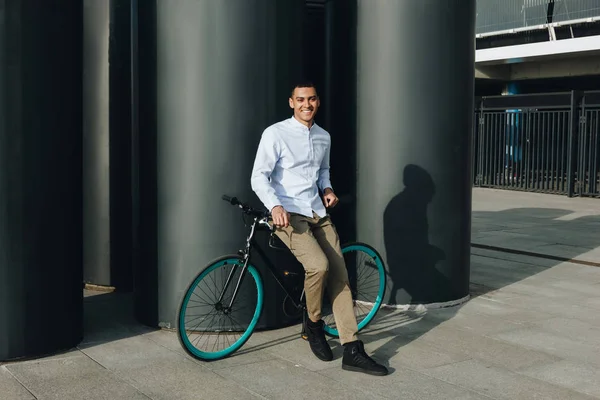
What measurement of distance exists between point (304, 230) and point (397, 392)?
1182 millimetres

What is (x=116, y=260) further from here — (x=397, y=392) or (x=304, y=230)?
(x=397, y=392)

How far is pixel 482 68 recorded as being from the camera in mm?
21766

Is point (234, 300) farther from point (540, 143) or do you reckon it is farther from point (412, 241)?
point (540, 143)

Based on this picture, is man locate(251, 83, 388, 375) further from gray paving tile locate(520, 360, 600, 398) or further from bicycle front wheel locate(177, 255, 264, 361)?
gray paving tile locate(520, 360, 600, 398)

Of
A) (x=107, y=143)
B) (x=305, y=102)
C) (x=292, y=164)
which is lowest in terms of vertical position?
(x=292, y=164)

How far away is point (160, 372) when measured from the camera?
4.77 meters

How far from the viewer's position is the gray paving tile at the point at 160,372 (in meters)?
4.43

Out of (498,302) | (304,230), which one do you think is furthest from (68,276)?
(498,302)

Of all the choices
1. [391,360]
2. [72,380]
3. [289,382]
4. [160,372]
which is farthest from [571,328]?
[72,380]

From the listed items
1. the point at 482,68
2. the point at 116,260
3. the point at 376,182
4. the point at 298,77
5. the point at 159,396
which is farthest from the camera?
the point at 482,68

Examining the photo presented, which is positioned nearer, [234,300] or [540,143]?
[234,300]

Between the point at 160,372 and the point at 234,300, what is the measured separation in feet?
2.36

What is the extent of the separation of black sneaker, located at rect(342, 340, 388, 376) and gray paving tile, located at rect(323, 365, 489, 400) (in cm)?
4

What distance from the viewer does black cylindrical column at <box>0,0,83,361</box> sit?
4.82 m
